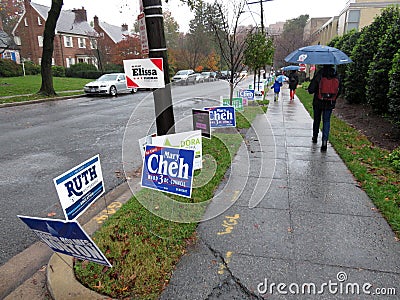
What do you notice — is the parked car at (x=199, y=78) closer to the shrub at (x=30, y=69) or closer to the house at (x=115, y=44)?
the house at (x=115, y=44)

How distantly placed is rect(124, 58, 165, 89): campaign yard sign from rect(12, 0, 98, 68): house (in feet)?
141

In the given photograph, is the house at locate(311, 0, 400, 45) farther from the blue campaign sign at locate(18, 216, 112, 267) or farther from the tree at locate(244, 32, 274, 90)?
the blue campaign sign at locate(18, 216, 112, 267)

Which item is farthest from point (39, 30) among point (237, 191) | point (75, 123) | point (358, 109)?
point (237, 191)

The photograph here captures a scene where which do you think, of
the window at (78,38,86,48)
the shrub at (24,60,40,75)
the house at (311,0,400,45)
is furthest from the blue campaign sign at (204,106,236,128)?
the window at (78,38,86,48)

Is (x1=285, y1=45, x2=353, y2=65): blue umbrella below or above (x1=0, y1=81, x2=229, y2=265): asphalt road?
above

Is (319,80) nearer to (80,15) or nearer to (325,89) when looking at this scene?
(325,89)

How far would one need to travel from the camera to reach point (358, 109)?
494 inches

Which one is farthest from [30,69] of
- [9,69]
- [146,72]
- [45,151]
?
[146,72]

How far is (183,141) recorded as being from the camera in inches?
168

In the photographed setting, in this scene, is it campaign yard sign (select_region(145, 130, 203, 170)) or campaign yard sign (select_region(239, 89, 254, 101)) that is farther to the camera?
campaign yard sign (select_region(239, 89, 254, 101))

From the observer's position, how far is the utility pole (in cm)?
425

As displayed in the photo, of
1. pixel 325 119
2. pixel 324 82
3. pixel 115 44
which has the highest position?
pixel 115 44

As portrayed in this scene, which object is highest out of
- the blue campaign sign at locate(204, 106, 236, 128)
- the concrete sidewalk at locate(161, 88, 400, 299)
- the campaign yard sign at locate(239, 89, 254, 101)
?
the blue campaign sign at locate(204, 106, 236, 128)

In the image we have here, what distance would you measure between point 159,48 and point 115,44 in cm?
4055
